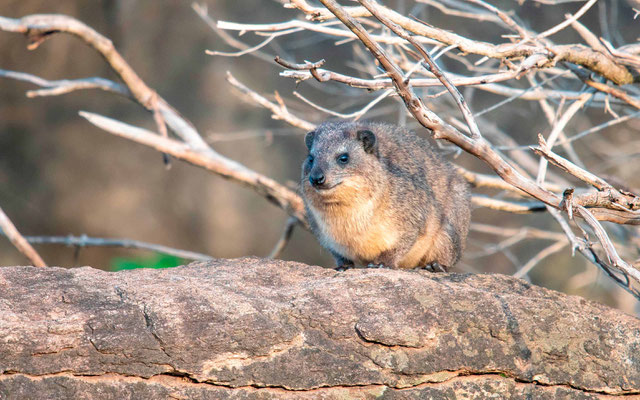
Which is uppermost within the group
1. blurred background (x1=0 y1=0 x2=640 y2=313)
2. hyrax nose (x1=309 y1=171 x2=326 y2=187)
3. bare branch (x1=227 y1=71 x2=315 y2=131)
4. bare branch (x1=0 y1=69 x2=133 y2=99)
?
bare branch (x1=227 y1=71 x2=315 y2=131)

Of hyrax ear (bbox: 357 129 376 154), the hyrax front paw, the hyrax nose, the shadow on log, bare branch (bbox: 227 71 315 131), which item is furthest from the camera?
bare branch (bbox: 227 71 315 131)

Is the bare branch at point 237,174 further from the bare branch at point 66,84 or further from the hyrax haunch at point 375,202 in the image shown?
the hyrax haunch at point 375,202

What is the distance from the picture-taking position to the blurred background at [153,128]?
10.0m

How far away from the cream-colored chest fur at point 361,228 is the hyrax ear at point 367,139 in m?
0.40

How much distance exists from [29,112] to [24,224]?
5.19 feet

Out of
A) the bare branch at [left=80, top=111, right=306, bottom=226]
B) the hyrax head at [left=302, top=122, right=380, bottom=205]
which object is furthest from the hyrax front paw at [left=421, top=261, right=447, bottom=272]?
the bare branch at [left=80, top=111, right=306, bottom=226]

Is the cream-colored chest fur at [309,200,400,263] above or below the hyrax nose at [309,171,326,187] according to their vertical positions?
below

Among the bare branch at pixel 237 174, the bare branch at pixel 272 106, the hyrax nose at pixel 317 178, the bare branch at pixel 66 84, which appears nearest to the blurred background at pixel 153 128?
the bare branch at pixel 66 84

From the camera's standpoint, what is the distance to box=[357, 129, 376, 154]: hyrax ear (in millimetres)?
5145

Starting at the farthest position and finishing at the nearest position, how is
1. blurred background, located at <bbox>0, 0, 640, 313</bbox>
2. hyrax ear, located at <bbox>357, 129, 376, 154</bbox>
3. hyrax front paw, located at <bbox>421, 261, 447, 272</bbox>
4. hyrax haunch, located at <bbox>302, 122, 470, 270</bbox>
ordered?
blurred background, located at <bbox>0, 0, 640, 313</bbox>, hyrax front paw, located at <bbox>421, 261, 447, 272</bbox>, hyrax ear, located at <bbox>357, 129, 376, 154</bbox>, hyrax haunch, located at <bbox>302, 122, 470, 270</bbox>

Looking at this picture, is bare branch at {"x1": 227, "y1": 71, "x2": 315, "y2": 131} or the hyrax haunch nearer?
the hyrax haunch

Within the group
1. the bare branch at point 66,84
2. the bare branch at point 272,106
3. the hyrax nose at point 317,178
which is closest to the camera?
the hyrax nose at point 317,178

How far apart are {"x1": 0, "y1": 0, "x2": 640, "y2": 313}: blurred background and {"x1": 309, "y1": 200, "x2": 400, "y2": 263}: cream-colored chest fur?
16.3 feet

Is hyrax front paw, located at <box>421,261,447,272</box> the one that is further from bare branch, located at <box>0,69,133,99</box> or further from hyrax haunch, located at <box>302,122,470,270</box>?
bare branch, located at <box>0,69,133,99</box>
